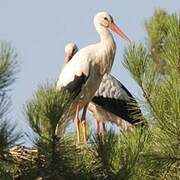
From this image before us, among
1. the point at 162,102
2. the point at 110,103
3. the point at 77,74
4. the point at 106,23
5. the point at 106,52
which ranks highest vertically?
the point at 106,23

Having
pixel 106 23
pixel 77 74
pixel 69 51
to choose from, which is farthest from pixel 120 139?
pixel 69 51

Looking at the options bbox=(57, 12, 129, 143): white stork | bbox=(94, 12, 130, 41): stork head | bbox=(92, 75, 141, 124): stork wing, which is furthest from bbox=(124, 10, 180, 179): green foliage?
bbox=(92, 75, 141, 124): stork wing

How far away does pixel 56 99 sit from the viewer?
4488 mm

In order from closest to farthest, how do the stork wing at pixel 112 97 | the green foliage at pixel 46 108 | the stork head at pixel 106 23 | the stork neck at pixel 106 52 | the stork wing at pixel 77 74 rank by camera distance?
1. the green foliage at pixel 46 108
2. the stork wing at pixel 77 74
3. the stork neck at pixel 106 52
4. the stork head at pixel 106 23
5. the stork wing at pixel 112 97

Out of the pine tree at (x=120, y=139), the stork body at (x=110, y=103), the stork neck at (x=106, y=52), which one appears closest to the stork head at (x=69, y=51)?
the stork body at (x=110, y=103)

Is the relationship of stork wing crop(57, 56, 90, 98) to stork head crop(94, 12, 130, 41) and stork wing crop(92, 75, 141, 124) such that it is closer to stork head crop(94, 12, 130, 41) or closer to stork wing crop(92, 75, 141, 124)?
stork head crop(94, 12, 130, 41)

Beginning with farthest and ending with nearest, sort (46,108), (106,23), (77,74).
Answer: (106,23) < (77,74) < (46,108)

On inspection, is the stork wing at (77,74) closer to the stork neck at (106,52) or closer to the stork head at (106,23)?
the stork neck at (106,52)

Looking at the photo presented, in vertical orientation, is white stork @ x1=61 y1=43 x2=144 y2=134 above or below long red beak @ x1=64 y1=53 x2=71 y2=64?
below

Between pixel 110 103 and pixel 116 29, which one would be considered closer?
pixel 116 29

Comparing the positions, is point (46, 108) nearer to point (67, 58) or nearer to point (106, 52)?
point (106, 52)

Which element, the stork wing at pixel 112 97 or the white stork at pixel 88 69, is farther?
the stork wing at pixel 112 97

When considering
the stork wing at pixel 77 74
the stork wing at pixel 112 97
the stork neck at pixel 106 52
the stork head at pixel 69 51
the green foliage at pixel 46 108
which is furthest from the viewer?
the stork wing at pixel 112 97

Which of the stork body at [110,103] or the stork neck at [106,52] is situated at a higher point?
the stork neck at [106,52]
